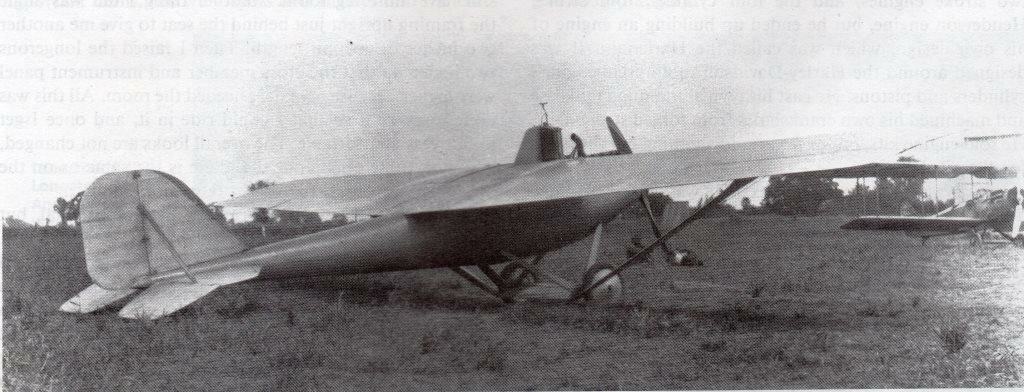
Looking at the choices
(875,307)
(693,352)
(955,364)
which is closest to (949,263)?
(875,307)

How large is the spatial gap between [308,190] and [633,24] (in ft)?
11.4

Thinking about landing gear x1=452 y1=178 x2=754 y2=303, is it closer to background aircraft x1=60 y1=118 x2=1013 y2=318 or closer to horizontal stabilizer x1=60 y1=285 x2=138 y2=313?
background aircraft x1=60 y1=118 x2=1013 y2=318

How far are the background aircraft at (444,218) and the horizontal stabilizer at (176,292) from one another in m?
0.01

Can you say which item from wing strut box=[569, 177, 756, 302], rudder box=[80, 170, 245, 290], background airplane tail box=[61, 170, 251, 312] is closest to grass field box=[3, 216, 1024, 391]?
wing strut box=[569, 177, 756, 302]

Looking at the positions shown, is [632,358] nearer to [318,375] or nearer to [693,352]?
[693,352]

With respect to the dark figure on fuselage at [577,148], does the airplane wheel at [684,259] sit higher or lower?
lower

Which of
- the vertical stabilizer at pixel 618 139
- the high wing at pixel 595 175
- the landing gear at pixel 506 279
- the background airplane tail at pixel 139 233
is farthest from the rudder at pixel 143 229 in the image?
the vertical stabilizer at pixel 618 139

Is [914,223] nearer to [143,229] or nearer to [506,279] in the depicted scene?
[506,279]

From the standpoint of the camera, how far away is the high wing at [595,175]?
4574 millimetres

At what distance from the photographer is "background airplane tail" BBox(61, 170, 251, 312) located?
5066mm

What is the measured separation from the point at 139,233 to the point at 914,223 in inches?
294

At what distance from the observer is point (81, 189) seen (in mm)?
5918

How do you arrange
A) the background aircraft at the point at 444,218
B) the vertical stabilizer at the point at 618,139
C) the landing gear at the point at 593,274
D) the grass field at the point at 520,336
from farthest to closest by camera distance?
the vertical stabilizer at the point at 618,139, the landing gear at the point at 593,274, the background aircraft at the point at 444,218, the grass field at the point at 520,336

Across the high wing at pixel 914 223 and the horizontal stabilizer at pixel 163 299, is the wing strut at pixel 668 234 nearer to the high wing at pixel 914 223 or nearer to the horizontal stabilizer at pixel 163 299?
the high wing at pixel 914 223
